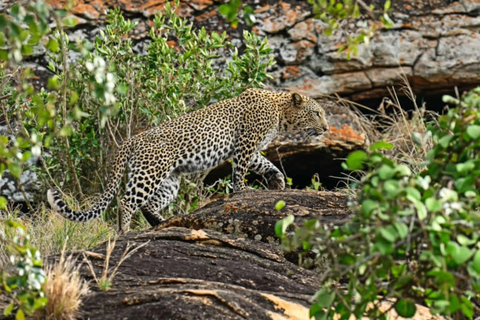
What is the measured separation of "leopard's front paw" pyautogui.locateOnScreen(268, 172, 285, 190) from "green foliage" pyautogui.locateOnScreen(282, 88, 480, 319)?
20.5 feet

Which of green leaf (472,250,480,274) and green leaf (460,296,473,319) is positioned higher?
green leaf (472,250,480,274)

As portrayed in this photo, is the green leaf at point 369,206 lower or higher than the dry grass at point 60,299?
higher

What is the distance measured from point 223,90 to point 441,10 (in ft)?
12.7

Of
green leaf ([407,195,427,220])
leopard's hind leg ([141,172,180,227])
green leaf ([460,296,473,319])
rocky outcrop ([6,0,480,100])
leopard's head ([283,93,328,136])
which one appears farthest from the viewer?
rocky outcrop ([6,0,480,100])

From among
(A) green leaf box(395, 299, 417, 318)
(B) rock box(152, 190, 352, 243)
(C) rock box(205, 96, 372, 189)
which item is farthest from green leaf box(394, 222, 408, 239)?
(C) rock box(205, 96, 372, 189)

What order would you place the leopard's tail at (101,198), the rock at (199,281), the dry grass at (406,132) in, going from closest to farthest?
the rock at (199,281)
the leopard's tail at (101,198)
the dry grass at (406,132)

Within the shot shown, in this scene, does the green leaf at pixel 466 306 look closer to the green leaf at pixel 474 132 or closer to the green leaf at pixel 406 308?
the green leaf at pixel 406 308

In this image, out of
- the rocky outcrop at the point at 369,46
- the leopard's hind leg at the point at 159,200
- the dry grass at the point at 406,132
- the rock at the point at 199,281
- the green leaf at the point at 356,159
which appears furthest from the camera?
the rocky outcrop at the point at 369,46

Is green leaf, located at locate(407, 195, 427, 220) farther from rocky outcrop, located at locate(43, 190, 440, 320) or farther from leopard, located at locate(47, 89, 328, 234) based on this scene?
leopard, located at locate(47, 89, 328, 234)

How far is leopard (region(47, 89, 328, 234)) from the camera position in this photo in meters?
9.88

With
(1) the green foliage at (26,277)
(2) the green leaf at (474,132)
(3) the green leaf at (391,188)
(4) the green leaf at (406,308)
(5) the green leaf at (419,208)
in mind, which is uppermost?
Answer: (2) the green leaf at (474,132)

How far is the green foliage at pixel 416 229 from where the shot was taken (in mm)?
3508

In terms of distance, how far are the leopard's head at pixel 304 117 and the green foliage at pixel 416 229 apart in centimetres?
666

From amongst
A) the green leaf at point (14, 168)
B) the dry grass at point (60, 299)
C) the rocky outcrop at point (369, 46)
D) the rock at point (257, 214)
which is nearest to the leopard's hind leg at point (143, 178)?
the rock at point (257, 214)
